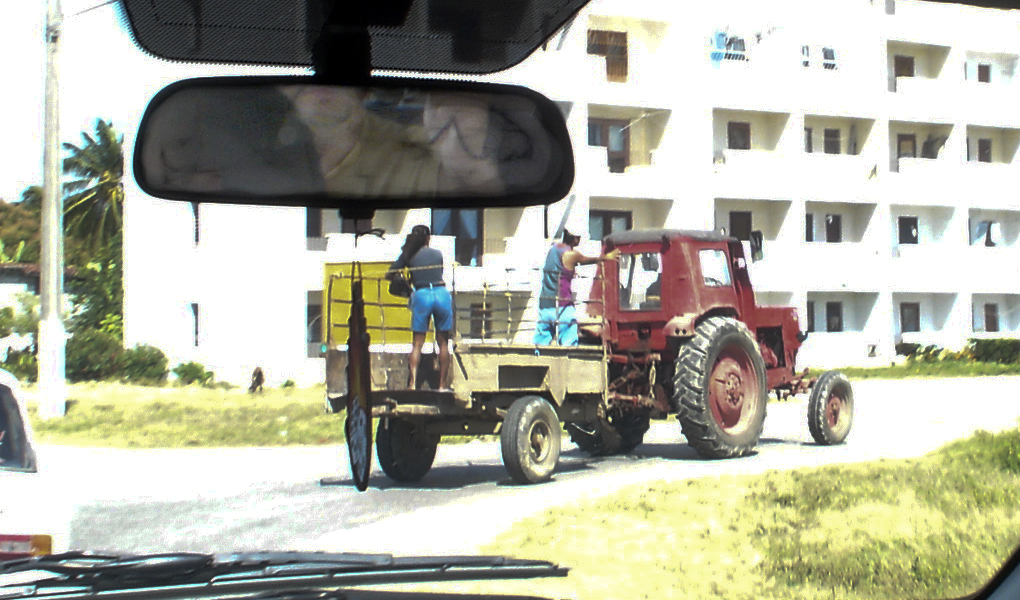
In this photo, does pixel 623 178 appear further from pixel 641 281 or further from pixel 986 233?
pixel 986 233

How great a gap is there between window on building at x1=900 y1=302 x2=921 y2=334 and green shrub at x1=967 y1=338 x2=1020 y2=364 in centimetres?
16

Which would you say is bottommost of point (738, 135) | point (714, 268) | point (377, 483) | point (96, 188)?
point (377, 483)

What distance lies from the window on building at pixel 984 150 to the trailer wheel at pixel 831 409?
80 cm

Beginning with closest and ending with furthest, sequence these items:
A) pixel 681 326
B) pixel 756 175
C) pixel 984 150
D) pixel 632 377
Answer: pixel 984 150
pixel 756 175
pixel 632 377
pixel 681 326

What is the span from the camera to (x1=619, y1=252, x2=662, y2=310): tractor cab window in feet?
12.7

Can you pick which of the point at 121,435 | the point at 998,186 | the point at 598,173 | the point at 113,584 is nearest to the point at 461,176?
the point at 598,173

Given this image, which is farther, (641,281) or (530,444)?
(641,281)

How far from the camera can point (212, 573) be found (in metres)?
2.30

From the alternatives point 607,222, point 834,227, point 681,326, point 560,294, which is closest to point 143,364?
point 560,294

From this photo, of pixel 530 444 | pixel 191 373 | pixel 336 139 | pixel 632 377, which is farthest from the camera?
pixel 632 377

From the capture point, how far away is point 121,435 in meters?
3.19

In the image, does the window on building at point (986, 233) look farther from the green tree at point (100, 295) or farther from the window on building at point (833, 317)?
the green tree at point (100, 295)

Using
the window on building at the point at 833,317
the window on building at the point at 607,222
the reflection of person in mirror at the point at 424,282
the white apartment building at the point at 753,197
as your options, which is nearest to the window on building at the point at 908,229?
the white apartment building at the point at 753,197

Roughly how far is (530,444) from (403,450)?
0.64 meters
